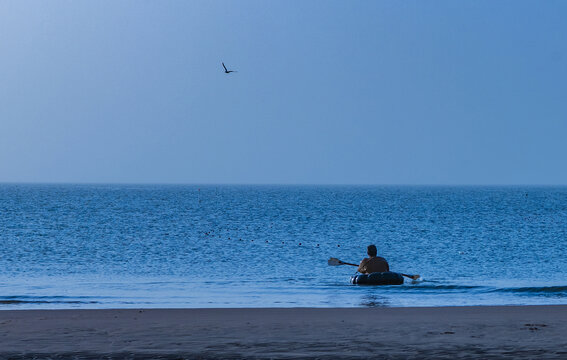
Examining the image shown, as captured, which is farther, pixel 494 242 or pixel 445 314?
Result: pixel 494 242

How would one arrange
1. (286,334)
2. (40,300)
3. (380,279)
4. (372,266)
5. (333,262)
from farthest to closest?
1. (333,262)
2. (372,266)
3. (380,279)
4. (40,300)
5. (286,334)

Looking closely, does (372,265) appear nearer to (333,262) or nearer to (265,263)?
(333,262)

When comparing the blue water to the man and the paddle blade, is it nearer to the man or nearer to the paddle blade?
the paddle blade

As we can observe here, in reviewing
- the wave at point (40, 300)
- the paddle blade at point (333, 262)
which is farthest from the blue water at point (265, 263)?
the paddle blade at point (333, 262)

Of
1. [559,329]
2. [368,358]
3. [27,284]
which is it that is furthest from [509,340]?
[27,284]

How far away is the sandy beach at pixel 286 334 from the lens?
1416 centimetres

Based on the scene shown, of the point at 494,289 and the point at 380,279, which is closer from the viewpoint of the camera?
the point at 380,279

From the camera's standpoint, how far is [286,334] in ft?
53.7

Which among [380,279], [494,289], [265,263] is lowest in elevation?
[265,263]

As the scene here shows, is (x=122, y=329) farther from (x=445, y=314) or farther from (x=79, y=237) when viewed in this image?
(x=79, y=237)

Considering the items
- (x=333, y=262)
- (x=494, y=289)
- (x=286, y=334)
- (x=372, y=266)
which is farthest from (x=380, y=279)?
(x=286, y=334)

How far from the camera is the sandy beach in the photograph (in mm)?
14156

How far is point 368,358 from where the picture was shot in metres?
13.7

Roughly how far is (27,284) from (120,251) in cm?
2041
